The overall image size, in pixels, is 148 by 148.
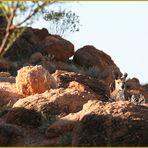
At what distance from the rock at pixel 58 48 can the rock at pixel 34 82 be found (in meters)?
17.6

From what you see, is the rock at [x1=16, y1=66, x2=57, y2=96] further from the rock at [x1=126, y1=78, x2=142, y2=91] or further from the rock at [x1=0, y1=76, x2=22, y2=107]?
the rock at [x1=126, y1=78, x2=142, y2=91]

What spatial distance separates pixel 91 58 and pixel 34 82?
18242 millimetres

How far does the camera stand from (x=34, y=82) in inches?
687

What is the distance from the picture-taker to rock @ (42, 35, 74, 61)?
1393 inches

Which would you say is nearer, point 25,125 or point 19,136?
point 19,136

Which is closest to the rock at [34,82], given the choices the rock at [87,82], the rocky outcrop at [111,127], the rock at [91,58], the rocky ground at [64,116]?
the rocky ground at [64,116]

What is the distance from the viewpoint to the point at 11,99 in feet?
54.7

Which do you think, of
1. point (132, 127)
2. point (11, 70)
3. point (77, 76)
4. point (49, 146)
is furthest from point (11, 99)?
point (11, 70)

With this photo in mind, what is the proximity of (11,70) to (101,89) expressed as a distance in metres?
12.4

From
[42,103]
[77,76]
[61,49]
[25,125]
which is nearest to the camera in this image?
[25,125]

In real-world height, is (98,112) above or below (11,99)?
above

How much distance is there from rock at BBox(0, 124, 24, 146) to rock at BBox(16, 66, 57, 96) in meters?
6.03

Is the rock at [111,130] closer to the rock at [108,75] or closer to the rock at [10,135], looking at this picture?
the rock at [10,135]

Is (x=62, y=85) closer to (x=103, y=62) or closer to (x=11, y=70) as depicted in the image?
(x=11, y=70)
